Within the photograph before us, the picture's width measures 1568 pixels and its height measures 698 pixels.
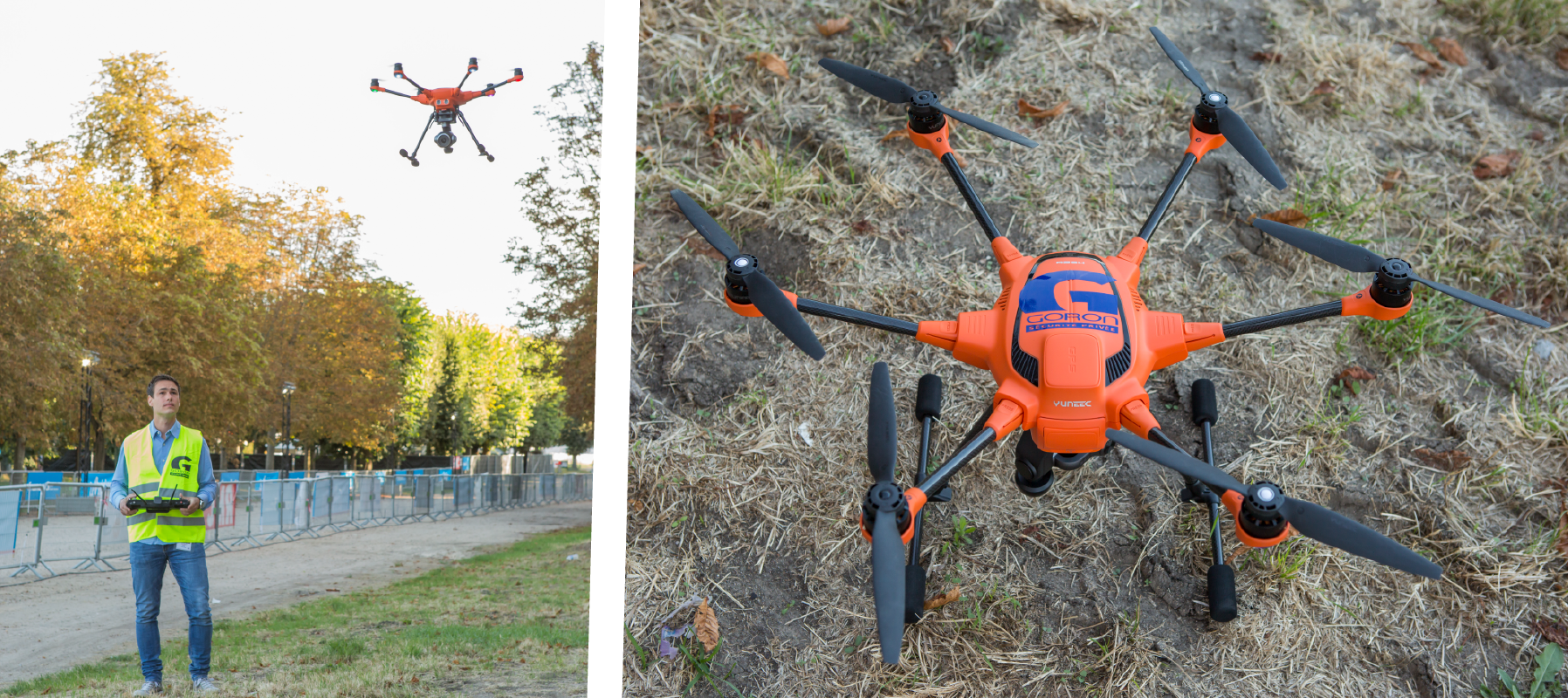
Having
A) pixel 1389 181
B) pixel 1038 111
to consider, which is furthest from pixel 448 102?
pixel 1389 181

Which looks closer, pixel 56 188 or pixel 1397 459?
pixel 1397 459

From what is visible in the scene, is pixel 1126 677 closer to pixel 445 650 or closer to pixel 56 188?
pixel 445 650

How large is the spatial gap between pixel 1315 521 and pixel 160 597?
297 cm

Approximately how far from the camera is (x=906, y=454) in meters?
2.30

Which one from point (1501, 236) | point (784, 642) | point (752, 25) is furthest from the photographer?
point (752, 25)

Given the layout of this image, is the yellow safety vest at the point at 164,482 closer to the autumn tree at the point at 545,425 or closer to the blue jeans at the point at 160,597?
the blue jeans at the point at 160,597

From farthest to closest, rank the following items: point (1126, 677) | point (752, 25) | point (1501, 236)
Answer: point (752, 25)
point (1501, 236)
point (1126, 677)

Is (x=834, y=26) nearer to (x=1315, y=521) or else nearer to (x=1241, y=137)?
(x=1241, y=137)

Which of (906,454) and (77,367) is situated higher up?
(77,367)

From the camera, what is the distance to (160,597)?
92.6 inches

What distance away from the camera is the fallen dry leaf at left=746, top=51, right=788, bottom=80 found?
292 centimetres

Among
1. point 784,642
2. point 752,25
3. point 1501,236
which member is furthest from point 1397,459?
point 752,25

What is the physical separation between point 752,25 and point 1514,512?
2.92 meters

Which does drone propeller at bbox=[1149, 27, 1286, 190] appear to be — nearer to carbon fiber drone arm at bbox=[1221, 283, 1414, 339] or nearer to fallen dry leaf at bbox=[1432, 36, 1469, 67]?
carbon fiber drone arm at bbox=[1221, 283, 1414, 339]
